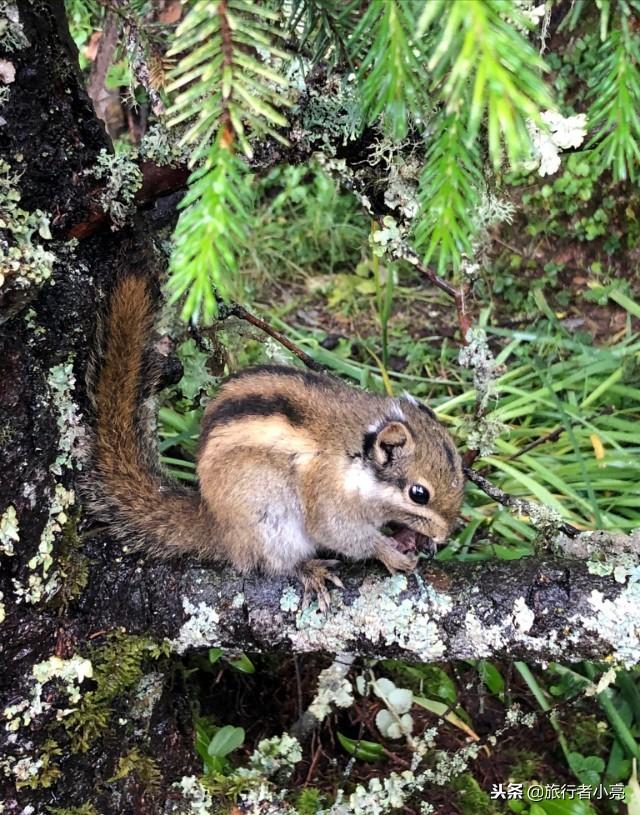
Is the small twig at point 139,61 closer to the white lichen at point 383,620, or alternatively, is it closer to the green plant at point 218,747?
the white lichen at point 383,620

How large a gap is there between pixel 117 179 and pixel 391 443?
78 centimetres

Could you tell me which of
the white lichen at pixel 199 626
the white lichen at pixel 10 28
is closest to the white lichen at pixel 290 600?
the white lichen at pixel 199 626

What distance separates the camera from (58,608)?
1.39m

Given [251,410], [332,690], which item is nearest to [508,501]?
[251,410]

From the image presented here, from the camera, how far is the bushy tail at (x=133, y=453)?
1.44 m

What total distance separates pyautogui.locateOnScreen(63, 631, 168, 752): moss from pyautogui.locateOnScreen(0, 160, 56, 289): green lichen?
0.75 meters

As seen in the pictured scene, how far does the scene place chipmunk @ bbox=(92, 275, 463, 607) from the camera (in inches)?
60.3

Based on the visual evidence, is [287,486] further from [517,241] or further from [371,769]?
[517,241]

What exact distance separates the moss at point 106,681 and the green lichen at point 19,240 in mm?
745

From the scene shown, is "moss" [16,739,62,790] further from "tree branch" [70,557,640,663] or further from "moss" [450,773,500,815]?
"moss" [450,773,500,815]

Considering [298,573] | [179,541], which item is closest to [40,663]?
[179,541]

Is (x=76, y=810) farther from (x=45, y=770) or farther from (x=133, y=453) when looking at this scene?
(x=133, y=453)

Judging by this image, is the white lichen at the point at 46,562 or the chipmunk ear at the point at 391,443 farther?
the chipmunk ear at the point at 391,443

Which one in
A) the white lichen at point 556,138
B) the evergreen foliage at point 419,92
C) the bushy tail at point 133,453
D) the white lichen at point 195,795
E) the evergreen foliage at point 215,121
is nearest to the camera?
the evergreen foliage at point 419,92
